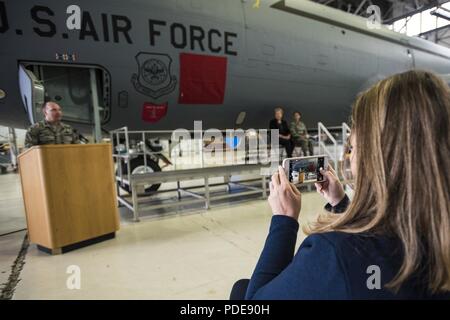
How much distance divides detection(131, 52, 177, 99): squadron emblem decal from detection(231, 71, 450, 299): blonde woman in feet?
10.9

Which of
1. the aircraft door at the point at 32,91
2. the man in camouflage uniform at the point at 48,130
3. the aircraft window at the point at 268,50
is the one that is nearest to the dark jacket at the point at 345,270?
the man in camouflage uniform at the point at 48,130

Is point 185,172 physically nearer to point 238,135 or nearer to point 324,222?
point 238,135

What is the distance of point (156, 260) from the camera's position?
2.33 m

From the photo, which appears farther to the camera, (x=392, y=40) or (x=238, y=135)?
Answer: (x=392, y=40)

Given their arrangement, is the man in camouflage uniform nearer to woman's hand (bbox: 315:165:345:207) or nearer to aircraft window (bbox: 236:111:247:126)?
aircraft window (bbox: 236:111:247:126)

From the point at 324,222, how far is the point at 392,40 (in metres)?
6.68

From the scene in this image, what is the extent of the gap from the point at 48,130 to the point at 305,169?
2.91 metres

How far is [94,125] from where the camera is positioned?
3572 millimetres

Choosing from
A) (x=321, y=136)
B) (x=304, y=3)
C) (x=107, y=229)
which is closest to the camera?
(x=107, y=229)

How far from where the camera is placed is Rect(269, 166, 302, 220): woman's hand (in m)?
Answer: 0.79

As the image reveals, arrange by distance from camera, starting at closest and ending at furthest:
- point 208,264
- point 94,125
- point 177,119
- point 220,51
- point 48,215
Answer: point 208,264 < point 48,215 < point 94,125 < point 220,51 < point 177,119

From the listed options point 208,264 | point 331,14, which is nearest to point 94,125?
point 208,264

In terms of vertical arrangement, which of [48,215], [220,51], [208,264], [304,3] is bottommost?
[208,264]

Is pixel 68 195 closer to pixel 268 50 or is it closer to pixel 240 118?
pixel 240 118
